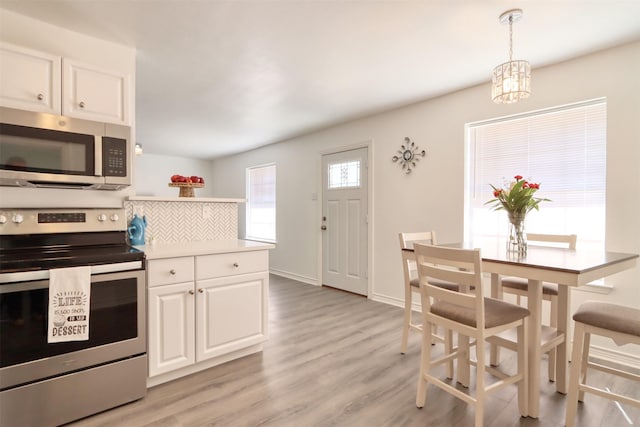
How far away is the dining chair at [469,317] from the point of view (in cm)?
160

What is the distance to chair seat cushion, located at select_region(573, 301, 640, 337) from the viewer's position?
1.52 meters

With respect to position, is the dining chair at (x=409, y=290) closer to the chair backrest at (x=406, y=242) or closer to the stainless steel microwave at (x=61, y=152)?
the chair backrest at (x=406, y=242)

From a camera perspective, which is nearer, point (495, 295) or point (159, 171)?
point (495, 295)

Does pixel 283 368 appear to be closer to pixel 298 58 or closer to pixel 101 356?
pixel 101 356

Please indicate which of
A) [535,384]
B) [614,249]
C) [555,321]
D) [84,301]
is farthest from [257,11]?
[614,249]

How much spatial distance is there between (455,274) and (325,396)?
110cm

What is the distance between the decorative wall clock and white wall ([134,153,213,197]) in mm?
4931

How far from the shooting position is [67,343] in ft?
5.60

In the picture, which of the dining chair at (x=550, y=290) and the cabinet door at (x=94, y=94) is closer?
the cabinet door at (x=94, y=94)

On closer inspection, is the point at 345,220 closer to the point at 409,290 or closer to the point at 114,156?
the point at 409,290

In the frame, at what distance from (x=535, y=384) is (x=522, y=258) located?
2.27ft

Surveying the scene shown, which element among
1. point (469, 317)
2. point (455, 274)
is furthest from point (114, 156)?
point (469, 317)

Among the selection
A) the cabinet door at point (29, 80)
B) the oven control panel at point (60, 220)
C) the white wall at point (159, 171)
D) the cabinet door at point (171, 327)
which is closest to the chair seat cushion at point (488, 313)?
the cabinet door at point (171, 327)

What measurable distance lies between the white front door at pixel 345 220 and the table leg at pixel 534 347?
8.14 ft
